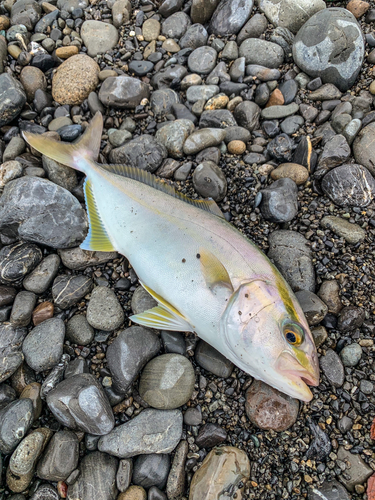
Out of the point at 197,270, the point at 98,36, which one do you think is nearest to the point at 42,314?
the point at 197,270

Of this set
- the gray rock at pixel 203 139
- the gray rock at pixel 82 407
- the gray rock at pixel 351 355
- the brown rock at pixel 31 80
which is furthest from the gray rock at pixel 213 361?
the brown rock at pixel 31 80

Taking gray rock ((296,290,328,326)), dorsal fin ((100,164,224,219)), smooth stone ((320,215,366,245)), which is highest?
smooth stone ((320,215,366,245))

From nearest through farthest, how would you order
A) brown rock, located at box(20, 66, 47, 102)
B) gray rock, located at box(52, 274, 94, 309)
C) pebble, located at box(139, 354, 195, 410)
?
pebble, located at box(139, 354, 195, 410)
gray rock, located at box(52, 274, 94, 309)
brown rock, located at box(20, 66, 47, 102)

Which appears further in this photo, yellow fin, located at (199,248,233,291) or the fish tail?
the fish tail

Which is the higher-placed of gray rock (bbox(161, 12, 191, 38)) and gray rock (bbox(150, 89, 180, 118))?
gray rock (bbox(161, 12, 191, 38))

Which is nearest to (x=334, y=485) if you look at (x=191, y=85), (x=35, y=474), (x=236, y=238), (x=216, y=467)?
(x=216, y=467)

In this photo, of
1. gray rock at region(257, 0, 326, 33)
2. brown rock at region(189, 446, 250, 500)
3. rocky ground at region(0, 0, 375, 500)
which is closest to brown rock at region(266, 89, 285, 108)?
rocky ground at region(0, 0, 375, 500)

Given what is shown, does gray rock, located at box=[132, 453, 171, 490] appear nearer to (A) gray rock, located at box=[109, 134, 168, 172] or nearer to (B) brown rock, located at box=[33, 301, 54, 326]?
(B) brown rock, located at box=[33, 301, 54, 326]
